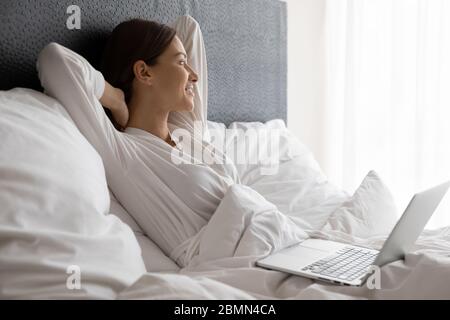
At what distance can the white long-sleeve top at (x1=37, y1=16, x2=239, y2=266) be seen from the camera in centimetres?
118

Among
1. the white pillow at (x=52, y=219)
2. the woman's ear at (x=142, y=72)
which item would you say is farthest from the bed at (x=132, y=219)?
the woman's ear at (x=142, y=72)

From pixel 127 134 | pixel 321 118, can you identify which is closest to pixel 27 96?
pixel 127 134

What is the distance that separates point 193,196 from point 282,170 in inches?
24.2

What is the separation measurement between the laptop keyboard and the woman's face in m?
0.66

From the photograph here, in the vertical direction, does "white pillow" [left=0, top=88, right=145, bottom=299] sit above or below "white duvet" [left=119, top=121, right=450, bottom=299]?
above

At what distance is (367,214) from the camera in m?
1.57

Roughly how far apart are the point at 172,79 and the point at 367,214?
74cm

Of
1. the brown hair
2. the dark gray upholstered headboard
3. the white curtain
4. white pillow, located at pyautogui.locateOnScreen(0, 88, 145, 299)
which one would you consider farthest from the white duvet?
the white curtain

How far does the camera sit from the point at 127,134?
1392 mm

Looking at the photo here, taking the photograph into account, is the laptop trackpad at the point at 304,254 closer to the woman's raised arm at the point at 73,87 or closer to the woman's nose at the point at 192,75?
the woman's raised arm at the point at 73,87

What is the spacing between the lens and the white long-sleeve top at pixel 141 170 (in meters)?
1.18

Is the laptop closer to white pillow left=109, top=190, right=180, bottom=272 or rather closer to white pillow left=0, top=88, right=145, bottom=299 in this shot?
white pillow left=109, top=190, right=180, bottom=272

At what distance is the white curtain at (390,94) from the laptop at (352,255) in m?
1.58
